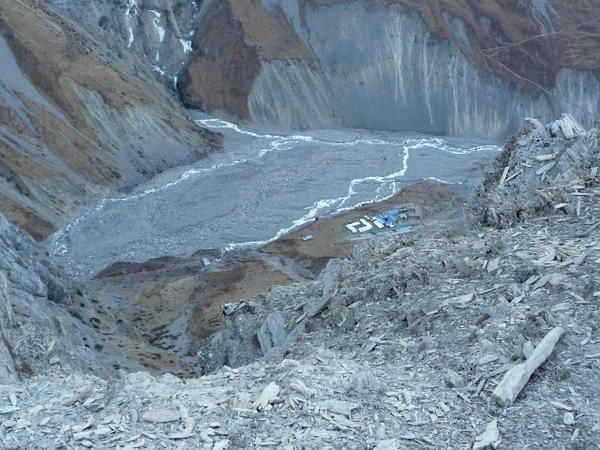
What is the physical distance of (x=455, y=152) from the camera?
5812 cm

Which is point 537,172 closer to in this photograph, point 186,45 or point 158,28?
point 186,45

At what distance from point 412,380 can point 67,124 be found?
43632mm

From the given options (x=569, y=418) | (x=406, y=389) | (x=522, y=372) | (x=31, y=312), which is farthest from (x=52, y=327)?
(x=569, y=418)

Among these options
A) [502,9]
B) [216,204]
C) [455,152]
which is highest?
[502,9]

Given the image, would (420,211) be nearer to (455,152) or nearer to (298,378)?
(455,152)

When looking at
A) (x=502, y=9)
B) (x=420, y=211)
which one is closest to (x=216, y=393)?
(x=420, y=211)

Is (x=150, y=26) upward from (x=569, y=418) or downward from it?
upward

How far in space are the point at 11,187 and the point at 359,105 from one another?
31.3 meters

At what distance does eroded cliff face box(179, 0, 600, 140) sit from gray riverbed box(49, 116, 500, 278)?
101 inches

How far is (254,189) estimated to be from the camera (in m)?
50.2

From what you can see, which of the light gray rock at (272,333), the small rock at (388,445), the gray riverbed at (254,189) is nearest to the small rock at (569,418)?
the small rock at (388,445)

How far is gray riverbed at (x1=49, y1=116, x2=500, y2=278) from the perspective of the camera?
140 ft

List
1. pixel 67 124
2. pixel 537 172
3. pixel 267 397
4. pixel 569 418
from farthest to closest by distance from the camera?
1. pixel 67 124
2. pixel 537 172
3. pixel 267 397
4. pixel 569 418

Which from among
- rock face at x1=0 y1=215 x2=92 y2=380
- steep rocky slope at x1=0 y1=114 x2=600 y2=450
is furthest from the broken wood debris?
rock face at x1=0 y1=215 x2=92 y2=380
